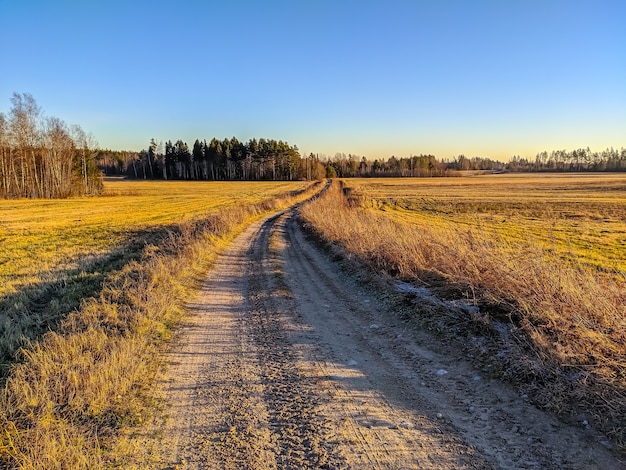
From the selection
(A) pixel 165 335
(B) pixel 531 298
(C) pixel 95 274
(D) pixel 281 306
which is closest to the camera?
(B) pixel 531 298

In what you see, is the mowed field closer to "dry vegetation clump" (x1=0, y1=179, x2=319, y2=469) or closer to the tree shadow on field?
the tree shadow on field

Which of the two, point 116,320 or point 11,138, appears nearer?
point 116,320

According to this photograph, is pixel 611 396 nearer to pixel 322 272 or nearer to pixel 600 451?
pixel 600 451

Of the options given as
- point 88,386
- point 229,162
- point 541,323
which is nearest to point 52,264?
point 88,386

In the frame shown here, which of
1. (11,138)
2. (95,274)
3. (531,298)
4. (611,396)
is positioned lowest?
(95,274)

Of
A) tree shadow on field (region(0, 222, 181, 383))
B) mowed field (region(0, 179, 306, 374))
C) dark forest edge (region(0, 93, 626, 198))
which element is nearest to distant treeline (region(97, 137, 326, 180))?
dark forest edge (region(0, 93, 626, 198))

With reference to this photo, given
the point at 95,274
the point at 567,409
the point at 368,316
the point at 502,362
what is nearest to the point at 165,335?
the point at 368,316

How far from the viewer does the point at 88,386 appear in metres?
4.53

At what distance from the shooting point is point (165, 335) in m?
6.93

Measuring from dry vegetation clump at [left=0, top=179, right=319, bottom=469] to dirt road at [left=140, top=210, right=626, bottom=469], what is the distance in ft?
1.38

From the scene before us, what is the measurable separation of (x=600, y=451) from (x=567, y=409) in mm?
605

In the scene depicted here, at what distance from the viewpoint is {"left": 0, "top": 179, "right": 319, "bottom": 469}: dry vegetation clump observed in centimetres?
354

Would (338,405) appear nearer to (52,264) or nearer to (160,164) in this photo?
(52,264)

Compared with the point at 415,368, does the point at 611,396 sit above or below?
above
